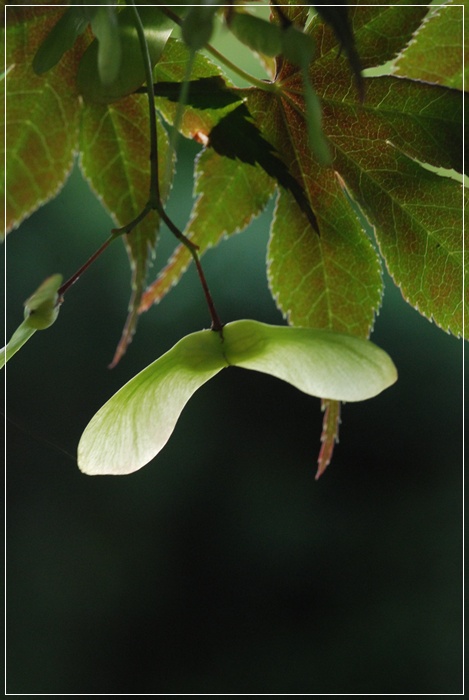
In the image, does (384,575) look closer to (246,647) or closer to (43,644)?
(246,647)

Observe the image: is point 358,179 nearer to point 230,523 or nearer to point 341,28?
point 341,28

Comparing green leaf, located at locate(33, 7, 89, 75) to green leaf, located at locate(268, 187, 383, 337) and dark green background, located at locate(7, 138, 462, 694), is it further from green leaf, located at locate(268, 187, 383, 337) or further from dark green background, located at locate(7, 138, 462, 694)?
dark green background, located at locate(7, 138, 462, 694)

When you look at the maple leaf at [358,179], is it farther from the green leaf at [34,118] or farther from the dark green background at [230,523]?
the dark green background at [230,523]

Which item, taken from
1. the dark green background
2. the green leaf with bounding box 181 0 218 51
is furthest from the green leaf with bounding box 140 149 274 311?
the dark green background

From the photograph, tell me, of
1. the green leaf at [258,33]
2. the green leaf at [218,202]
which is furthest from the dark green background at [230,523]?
the green leaf at [258,33]

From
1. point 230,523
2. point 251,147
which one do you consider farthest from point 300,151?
point 230,523

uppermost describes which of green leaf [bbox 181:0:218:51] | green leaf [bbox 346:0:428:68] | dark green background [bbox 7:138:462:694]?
green leaf [bbox 346:0:428:68]

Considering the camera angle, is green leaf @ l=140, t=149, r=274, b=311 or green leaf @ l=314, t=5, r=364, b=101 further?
green leaf @ l=140, t=149, r=274, b=311
